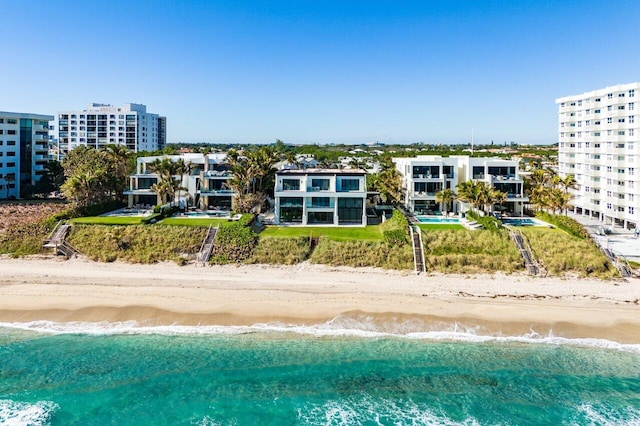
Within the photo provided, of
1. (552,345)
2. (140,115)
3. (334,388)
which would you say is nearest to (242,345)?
(334,388)

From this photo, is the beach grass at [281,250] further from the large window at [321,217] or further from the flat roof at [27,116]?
the flat roof at [27,116]

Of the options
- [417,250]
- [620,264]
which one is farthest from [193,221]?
[620,264]

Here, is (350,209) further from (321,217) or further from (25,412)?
Answer: (25,412)

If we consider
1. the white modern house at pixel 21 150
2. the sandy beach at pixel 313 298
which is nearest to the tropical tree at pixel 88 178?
the sandy beach at pixel 313 298

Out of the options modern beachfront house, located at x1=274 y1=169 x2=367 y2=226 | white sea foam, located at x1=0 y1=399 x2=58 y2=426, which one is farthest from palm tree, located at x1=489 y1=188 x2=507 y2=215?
white sea foam, located at x1=0 y1=399 x2=58 y2=426

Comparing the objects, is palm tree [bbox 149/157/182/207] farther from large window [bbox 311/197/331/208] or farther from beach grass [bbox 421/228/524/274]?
beach grass [bbox 421/228/524/274]
